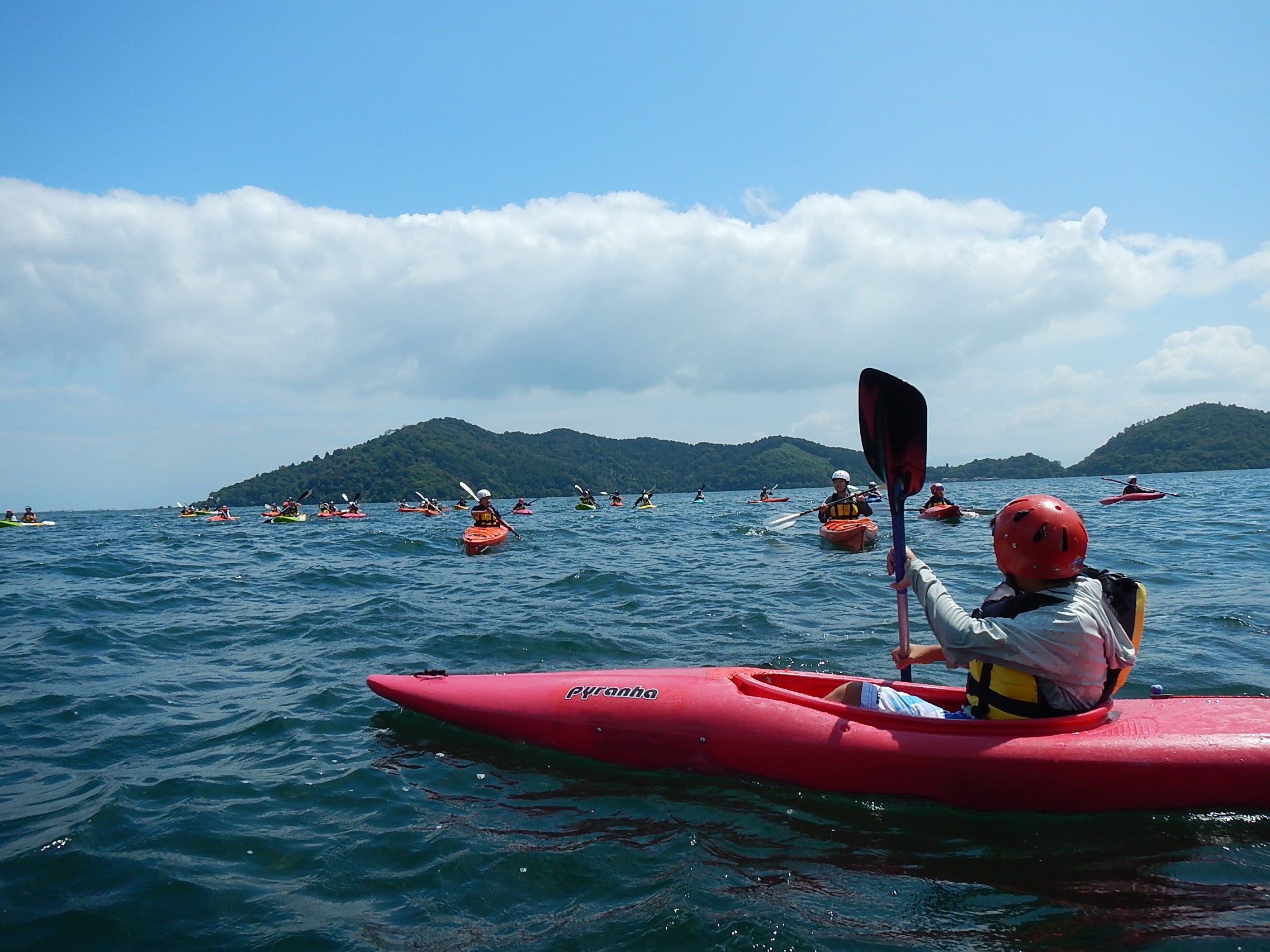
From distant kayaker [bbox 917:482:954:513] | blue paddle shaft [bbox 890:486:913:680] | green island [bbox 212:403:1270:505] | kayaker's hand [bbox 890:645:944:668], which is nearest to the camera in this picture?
kayaker's hand [bbox 890:645:944:668]

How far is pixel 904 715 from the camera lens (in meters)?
3.77

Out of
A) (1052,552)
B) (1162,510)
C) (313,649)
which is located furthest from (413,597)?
(1162,510)

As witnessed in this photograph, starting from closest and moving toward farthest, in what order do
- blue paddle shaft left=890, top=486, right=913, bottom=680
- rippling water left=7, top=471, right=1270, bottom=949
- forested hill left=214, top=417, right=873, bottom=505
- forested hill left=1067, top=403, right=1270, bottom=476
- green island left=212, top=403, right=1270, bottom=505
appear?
rippling water left=7, top=471, right=1270, bottom=949 < blue paddle shaft left=890, top=486, right=913, bottom=680 < forested hill left=1067, top=403, right=1270, bottom=476 < green island left=212, top=403, right=1270, bottom=505 < forested hill left=214, top=417, right=873, bottom=505

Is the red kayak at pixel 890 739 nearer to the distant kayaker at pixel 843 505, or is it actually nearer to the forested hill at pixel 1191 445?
A: the distant kayaker at pixel 843 505

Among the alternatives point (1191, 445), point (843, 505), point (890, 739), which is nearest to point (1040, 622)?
point (890, 739)

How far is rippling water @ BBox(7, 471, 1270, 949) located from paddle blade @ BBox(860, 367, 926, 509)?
1.93 m

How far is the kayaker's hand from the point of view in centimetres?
395

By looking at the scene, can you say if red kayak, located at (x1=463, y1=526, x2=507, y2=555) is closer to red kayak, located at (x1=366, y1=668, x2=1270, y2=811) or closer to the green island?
red kayak, located at (x1=366, y1=668, x2=1270, y2=811)

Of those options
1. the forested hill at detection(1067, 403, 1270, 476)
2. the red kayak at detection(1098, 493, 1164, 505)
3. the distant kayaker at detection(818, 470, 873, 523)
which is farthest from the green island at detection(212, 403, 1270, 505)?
the distant kayaker at detection(818, 470, 873, 523)

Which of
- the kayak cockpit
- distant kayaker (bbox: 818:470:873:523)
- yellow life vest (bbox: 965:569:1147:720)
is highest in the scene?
distant kayaker (bbox: 818:470:873:523)

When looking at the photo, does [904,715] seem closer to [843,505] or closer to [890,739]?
[890,739]

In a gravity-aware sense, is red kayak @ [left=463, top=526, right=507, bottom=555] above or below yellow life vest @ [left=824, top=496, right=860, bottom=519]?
below

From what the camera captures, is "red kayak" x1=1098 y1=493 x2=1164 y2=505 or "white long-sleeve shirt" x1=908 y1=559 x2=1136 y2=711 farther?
"red kayak" x1=1098 y1=493 x2=1164 y2=505

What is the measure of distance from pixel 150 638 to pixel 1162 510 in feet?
79.3
